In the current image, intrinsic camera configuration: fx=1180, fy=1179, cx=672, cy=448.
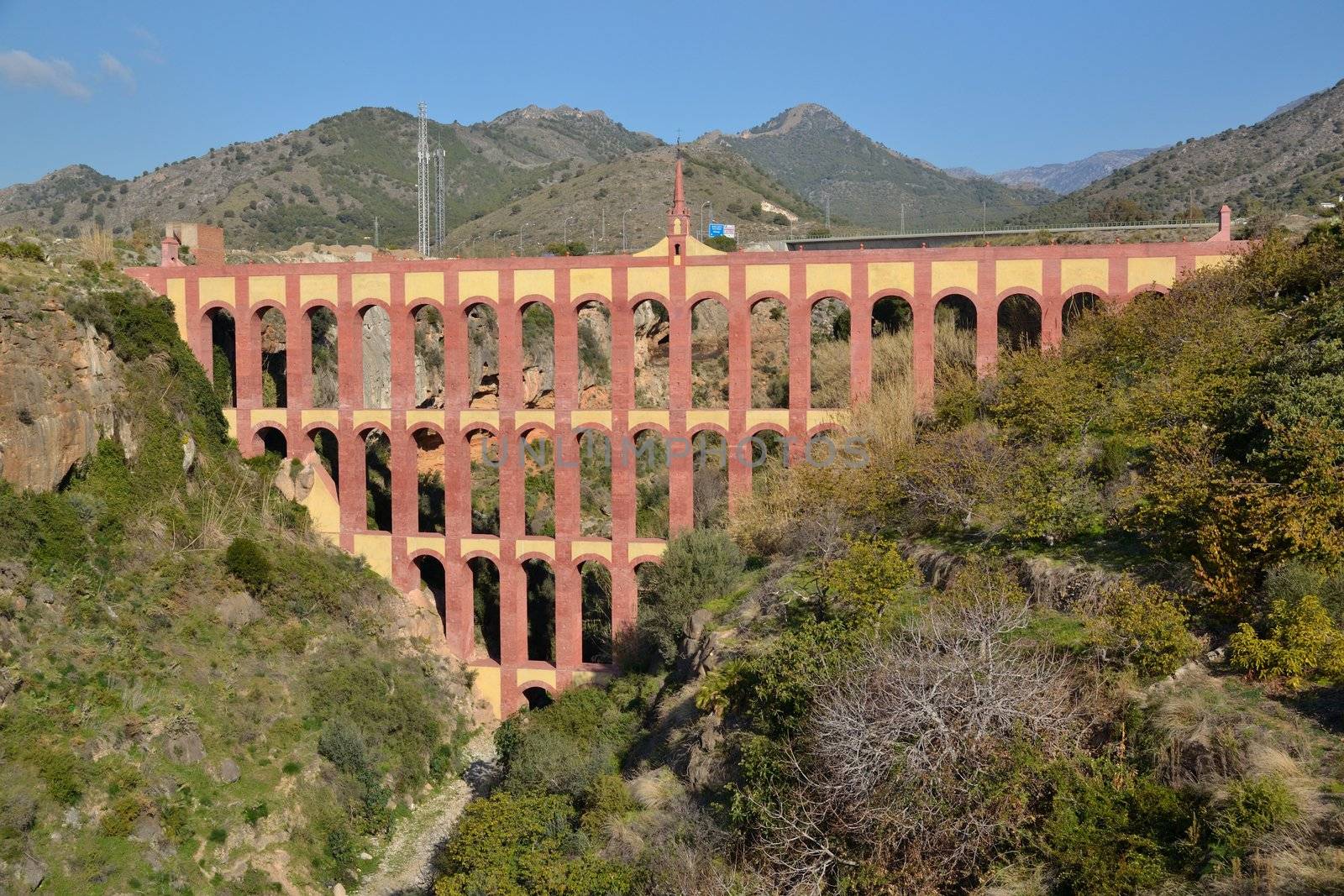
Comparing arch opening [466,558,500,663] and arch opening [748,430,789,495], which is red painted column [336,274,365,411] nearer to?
arch opening [466,558,500,663]

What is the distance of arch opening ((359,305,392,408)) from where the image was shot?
3803 cm

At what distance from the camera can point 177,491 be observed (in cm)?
3006

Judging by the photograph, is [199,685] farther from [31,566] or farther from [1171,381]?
[1171,381]

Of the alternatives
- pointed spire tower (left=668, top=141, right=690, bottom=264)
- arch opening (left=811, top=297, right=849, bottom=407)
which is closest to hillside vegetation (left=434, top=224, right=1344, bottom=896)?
pointed spire tower (left=668, top=141, right=690, bottom=264)

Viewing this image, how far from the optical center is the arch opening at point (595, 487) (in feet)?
126

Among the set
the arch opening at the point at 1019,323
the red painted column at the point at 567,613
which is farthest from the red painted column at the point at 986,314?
the red painted column at the point at 567,613

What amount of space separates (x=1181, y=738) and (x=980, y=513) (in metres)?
9.89

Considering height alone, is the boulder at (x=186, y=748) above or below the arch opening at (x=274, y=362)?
below

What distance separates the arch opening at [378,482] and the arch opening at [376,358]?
1.19m

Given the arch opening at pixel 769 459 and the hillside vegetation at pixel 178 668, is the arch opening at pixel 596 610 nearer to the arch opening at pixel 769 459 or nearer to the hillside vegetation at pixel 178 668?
the hillside vegetation at pixel 178 668

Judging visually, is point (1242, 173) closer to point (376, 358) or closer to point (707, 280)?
point (707, 280)

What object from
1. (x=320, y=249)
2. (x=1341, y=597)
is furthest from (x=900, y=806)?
(x=320, y=249)

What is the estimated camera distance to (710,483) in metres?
37.8

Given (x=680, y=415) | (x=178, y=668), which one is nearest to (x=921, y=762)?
(x=178, y=668)
